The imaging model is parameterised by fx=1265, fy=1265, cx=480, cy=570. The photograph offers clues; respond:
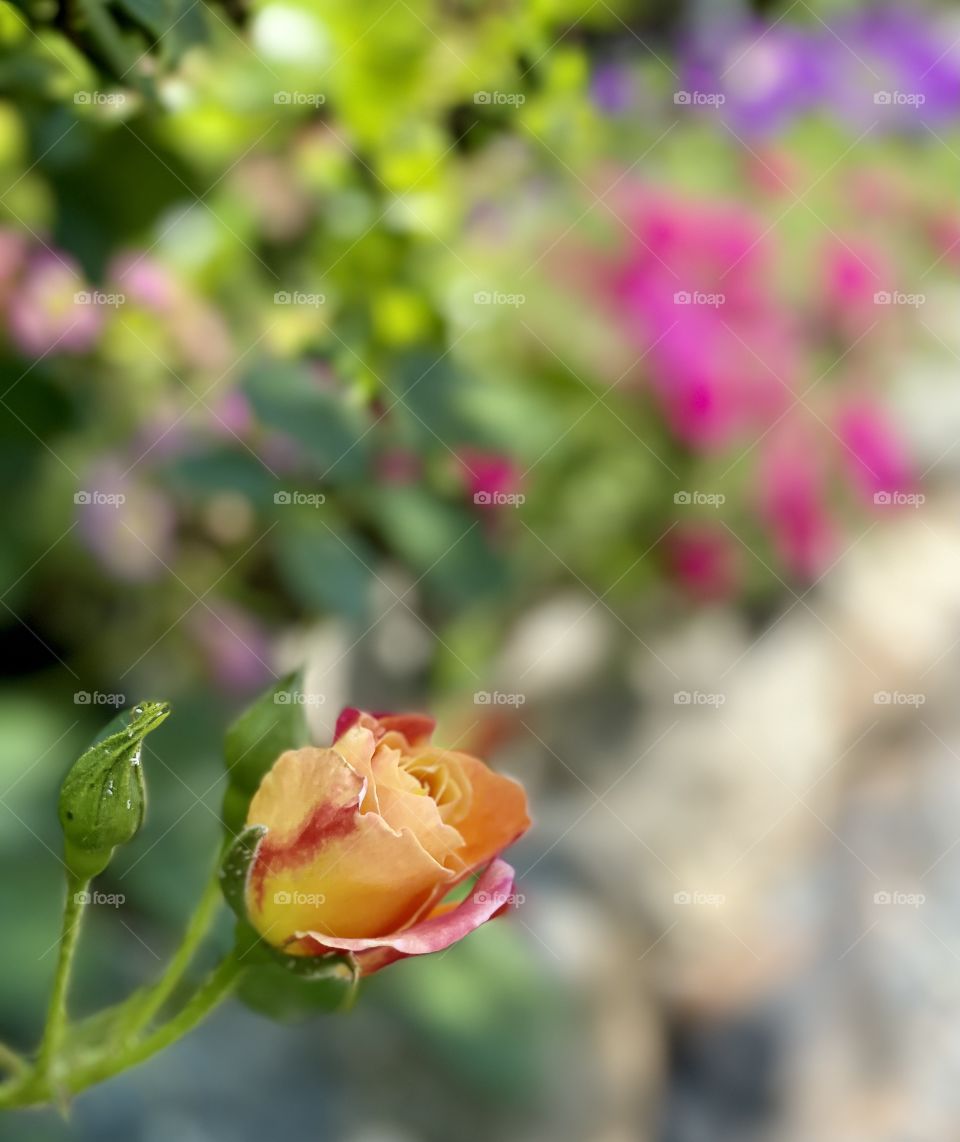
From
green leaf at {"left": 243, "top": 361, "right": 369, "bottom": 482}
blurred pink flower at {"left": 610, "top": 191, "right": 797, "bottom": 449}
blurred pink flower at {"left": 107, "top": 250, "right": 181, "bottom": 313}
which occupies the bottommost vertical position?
blurred pink flower at {"left": 610, "top": 191, "right": 797, "bottom": 449}

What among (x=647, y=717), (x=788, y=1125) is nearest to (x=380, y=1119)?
(x=788, y=1125)

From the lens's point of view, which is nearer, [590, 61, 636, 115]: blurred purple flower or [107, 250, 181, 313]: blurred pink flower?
[107, 250, 181, 313]: blurred pink flower

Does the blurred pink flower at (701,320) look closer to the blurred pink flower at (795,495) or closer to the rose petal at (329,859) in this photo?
the blurred pink flower at (795,495)

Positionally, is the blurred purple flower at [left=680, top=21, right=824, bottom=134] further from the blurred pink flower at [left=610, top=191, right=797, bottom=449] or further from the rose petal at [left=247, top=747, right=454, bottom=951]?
the rose petal at [left=247, top=747, right=454, bottom=951]

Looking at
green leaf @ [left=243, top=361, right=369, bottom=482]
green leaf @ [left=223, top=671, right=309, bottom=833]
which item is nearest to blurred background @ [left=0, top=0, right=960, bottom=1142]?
green leaf @ [left=243, top=361, right=369, bottom=482]

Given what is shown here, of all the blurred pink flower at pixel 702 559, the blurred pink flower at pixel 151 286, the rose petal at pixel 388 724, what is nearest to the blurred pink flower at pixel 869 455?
the blurred pink flower at pixel 702 559
